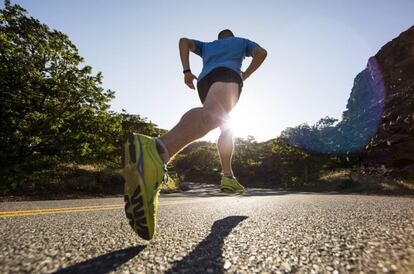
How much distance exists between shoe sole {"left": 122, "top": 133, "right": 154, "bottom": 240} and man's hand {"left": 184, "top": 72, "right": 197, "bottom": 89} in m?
1.13

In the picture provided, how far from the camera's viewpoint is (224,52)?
8.09ft

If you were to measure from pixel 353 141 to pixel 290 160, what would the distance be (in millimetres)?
11604

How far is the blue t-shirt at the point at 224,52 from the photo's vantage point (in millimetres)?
2363

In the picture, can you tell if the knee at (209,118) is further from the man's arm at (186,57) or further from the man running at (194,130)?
the man's arm at (186,57)

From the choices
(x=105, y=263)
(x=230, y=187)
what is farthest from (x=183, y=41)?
(x=105, y=263)

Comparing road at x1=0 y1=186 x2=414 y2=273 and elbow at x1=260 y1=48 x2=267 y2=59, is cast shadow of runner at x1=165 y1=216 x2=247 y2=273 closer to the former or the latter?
road at x1=0 y1=186 x2=414 y2=273

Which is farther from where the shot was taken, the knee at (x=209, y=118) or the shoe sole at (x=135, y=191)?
the knee at (x=209, y=118)

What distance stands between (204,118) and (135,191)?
762 mm

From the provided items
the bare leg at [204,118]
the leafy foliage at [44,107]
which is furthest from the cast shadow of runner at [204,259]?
the leafy foliage at [44,107]

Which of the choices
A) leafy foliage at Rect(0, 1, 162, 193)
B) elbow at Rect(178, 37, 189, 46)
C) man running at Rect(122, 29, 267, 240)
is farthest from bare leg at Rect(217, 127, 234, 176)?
leafy foliage at Rect(0, 1, 162, 193)

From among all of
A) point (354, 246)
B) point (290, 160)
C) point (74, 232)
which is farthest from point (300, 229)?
point (290, 160)

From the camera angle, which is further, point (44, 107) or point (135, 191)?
point (44, 107)

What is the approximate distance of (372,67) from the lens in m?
67.7

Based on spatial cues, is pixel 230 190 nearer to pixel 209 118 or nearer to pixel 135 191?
pixel 209 118
